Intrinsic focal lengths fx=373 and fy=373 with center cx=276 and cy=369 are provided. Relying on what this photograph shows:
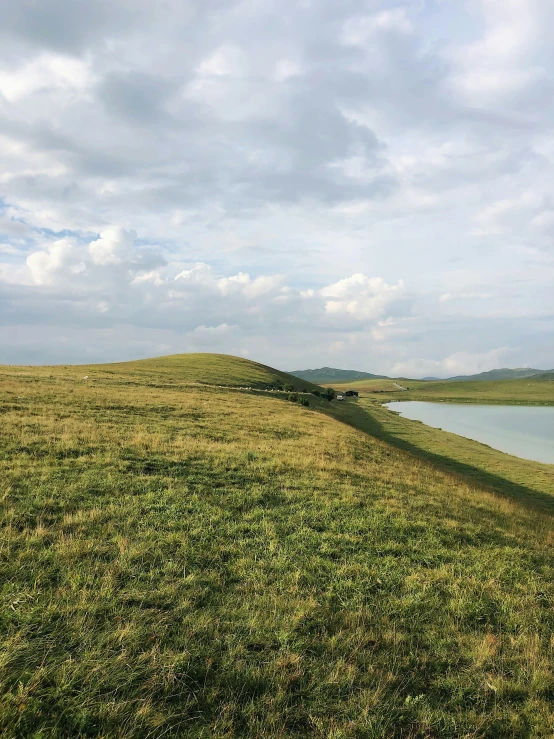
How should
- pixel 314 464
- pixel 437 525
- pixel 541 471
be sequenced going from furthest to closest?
pixel 541 471 → pixel 314 464 → pixel 437 525

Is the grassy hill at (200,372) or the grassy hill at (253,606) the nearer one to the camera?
the grassy hill at (253,606)

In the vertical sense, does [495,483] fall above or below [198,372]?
below

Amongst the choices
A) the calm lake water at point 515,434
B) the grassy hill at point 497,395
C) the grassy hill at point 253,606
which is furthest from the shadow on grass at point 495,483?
the grassy hill at point 497,395

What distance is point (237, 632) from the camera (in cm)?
666

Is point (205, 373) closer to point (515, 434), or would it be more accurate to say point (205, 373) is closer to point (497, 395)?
point (515, 434)

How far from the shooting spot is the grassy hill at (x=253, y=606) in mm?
5293

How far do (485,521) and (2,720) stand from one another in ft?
50.8

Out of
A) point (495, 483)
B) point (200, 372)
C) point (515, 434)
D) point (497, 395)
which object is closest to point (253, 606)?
point (495, 483)

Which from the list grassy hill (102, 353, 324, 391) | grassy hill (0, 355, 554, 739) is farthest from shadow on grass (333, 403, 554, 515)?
grassy hill (102, 353, 324, 391)

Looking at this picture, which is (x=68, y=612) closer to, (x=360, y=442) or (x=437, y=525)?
(x=437, y=525)

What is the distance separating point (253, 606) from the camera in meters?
7.44

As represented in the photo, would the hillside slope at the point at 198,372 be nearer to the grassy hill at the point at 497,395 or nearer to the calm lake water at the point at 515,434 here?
the calm lake water at the point at 515,434

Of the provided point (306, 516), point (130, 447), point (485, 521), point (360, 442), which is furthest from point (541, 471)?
point (130, 447)

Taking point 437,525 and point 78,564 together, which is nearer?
point 78,564
